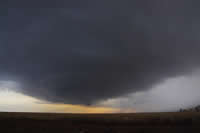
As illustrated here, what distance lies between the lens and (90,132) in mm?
40344

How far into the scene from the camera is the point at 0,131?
133 feet

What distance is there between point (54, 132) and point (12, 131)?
1023 cm

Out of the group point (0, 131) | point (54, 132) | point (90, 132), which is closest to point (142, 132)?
point (90, 132)

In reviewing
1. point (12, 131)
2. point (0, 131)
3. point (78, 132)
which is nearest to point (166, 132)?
point (78, 132)

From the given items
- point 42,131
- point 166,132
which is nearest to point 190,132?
point 166,132

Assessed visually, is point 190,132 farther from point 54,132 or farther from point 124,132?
point 54,132

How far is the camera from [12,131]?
3984 centimetres

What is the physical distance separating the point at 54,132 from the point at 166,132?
1127 inches

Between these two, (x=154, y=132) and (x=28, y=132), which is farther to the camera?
(x=154, y=132)

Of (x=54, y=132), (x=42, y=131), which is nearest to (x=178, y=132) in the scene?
(x=54, y=132)

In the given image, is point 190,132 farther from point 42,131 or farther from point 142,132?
point 42,131

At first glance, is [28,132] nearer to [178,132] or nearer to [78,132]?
[78,132]

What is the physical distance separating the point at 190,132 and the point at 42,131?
3764 cm

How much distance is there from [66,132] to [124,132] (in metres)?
14.6
